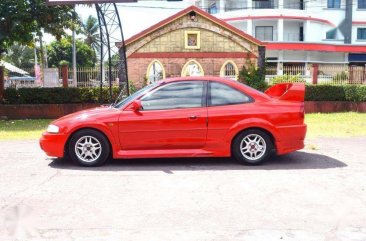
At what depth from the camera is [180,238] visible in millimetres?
4184

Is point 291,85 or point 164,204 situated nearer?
point 164,204

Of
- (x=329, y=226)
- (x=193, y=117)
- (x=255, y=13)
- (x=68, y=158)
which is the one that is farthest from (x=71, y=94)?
(x=255, y=13)

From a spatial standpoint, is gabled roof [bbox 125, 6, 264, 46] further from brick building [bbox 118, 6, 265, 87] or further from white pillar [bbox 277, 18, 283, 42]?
white pillar [bbox 277, 18, 283, 42]

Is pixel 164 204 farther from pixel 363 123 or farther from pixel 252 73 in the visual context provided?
pixel 252 73

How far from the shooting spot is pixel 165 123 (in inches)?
286

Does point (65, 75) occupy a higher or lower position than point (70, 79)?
higher

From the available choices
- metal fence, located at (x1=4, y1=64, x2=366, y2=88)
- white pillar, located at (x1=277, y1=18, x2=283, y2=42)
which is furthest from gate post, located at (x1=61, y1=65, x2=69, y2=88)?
white pillar, located at (x1=277, y1=18, x2=283, y2=42)

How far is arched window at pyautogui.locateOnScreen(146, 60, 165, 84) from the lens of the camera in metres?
21.3

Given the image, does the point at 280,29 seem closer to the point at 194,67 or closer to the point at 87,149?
the point at 194,67

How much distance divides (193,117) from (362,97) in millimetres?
15343

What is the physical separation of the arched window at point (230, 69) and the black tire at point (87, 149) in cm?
1491

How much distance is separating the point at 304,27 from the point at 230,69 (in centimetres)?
2794

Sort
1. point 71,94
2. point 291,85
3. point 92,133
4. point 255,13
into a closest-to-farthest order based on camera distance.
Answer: point 92,133
point 291,85
point 71,94
point 255,13

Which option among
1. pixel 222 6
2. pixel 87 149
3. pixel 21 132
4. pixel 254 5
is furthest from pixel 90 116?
pixel 222 6
